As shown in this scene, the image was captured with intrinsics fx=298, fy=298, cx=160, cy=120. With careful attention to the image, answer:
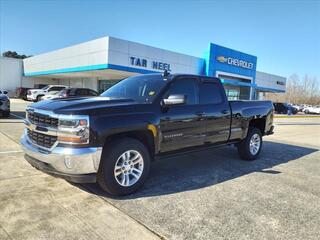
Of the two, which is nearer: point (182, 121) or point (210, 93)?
point (182, 121)

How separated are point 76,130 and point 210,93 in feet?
10.6

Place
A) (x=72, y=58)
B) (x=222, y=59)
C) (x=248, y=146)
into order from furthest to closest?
(x=222, y=59), (x=72, y=58), (x=248, y=146)

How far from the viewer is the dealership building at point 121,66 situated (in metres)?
27.9

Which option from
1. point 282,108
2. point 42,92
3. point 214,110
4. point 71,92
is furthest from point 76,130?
point 282,108

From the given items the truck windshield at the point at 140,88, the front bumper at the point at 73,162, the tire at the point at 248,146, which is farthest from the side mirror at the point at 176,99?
the tire at the point at 248,146

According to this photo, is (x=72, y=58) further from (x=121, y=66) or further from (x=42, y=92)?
(x=121, y=66)

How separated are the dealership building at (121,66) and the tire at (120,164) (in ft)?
75.3

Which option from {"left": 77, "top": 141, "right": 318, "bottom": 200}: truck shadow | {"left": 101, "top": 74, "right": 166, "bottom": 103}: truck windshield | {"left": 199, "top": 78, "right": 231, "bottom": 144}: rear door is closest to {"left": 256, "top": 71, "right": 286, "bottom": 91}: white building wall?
{"left": 77, "top": 141, "right": 318, "bottom": 200}: truck shadow

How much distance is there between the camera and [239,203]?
4492 mm

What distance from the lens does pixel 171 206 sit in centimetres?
423

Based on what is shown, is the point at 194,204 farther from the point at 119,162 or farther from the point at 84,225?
the point at 84,225

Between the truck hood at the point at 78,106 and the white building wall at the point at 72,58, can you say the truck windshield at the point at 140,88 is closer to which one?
the truck hood at the point at 78,106

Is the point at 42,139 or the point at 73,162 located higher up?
the point at 42,139

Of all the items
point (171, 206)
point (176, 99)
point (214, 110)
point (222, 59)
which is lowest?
point (171, 206)
